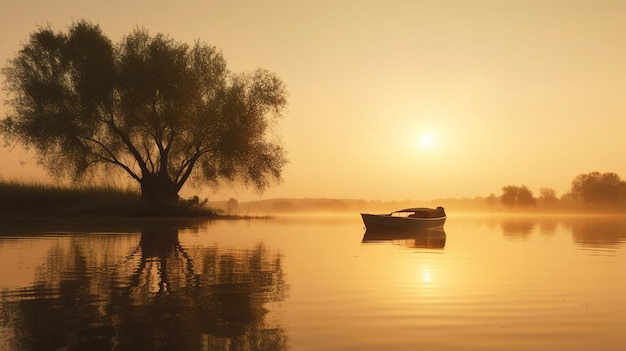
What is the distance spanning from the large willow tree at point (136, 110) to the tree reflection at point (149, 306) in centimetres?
3085

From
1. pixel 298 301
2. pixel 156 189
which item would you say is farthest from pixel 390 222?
pixel 298 301

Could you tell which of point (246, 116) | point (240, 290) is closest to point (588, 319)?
point (240, 290)

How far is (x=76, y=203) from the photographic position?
1940 inches

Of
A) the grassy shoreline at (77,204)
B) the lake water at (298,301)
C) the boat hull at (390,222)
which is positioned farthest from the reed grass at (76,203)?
the lake water at (298,301)

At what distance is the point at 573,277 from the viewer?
16.3 metres

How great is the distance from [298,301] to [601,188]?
14990 cm

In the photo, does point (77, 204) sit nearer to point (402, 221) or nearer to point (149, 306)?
point (402, 221)

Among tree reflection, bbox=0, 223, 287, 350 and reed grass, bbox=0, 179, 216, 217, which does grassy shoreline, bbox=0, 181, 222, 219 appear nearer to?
reed grass, bbox=0, 179, 216, 217

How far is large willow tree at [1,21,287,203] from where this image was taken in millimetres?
46125

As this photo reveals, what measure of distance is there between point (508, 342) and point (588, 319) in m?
2.83

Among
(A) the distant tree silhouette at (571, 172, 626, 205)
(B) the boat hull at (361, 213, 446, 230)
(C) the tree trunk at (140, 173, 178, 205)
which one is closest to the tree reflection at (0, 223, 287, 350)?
(B) the boat hull at (361, 213, 446, 230)

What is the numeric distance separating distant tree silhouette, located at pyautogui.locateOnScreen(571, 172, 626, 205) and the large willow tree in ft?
390

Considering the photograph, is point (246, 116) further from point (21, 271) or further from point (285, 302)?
point (285, 302)

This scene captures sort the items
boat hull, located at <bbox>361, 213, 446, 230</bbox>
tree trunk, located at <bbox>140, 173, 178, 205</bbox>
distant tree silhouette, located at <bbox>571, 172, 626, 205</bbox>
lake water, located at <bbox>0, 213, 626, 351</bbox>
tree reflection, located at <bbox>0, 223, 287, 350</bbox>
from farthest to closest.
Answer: distant tree silhouette, located at <bbox>571, 172, 626, 205</bbox>, tree trunk, located at <bbox>140, 173, 178, 205</bbox>, boat hull, located at <bbox>361, 213, 446, 230</bbox>, lake water, located at <bbox>0, 213, 626, 351</bbox>, tree reflection, located at <bbox>0, 223, 287, 350</bbox>
